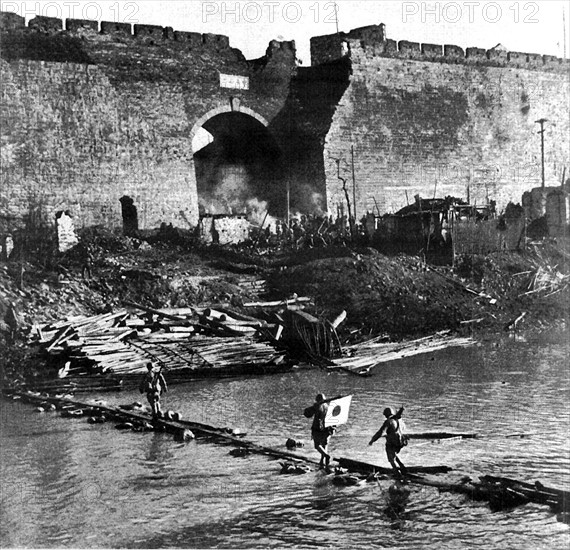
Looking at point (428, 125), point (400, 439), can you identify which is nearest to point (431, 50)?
point (428, 125)

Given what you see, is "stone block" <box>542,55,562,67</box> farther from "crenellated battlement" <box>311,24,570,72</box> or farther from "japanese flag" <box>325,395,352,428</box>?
"japanese flag" <box>325,395,352,428</box>

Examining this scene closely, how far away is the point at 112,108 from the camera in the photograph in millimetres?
12898

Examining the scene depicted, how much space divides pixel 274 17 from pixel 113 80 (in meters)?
5.82

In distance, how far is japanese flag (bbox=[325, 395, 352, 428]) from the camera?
7.50 metres

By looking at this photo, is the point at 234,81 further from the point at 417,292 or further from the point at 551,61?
the point at 417,292

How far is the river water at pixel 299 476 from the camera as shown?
616cm

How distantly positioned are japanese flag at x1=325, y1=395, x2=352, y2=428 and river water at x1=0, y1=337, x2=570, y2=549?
145mm

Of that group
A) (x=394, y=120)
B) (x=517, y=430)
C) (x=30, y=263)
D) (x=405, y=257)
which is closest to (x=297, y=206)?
(x=394, y=120)

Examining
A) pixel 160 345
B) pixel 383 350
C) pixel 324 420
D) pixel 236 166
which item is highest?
pixel 236 166

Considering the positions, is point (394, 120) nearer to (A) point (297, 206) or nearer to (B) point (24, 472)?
(A) point (297, 206)

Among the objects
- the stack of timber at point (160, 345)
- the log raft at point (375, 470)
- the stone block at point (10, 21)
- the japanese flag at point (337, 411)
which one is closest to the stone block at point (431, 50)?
the stone block at point (10, 21)

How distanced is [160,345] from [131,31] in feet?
21.6

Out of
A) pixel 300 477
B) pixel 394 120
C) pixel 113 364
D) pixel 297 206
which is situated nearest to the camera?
pixel 300 477

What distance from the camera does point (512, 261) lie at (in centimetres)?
1066
